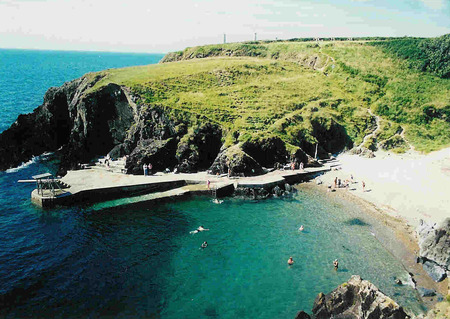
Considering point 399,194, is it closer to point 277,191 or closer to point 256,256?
point 277,191

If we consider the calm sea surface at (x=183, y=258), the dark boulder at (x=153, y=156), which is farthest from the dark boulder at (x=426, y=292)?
the dark boulder at (x=153, y=156)

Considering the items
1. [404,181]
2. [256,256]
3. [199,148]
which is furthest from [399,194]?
[199,148]

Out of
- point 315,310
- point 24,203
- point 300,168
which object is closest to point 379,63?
point 300,168

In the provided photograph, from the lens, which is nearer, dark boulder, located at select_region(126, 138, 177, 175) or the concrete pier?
the concrete pier

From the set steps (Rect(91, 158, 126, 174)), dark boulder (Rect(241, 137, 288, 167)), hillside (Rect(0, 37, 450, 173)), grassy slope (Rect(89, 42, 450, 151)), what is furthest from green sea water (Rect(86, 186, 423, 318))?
grassy slope (Rect(89, 42, 450, 151))

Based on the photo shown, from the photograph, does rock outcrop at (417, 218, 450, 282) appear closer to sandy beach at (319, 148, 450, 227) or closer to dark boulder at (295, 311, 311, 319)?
sandy beach at (319, 148, 450, 227)

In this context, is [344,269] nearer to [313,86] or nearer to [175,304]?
[175,304]
